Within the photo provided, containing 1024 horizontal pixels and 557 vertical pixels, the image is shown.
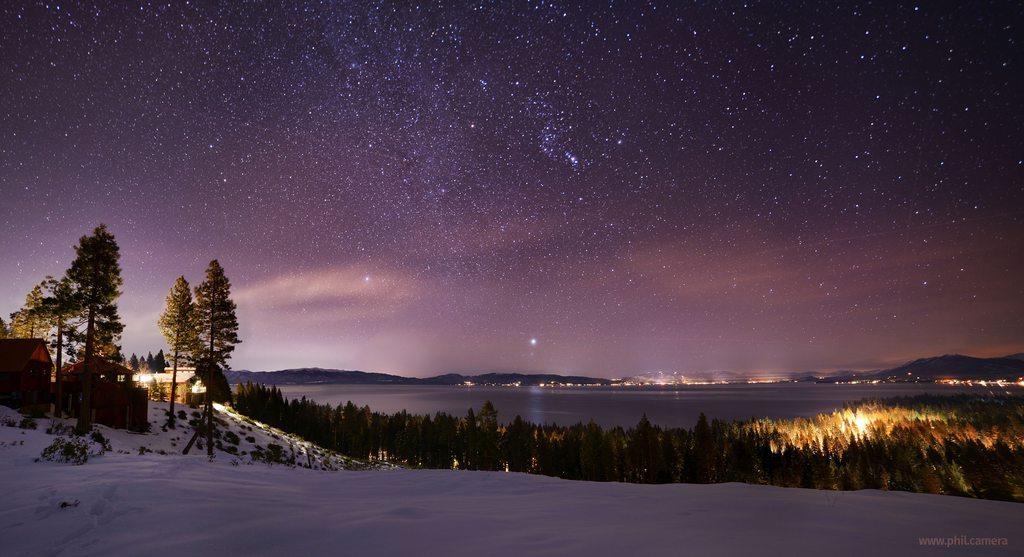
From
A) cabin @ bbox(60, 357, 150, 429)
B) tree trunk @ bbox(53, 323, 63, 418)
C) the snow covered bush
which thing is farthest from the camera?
cabin @ bbox(60, 357, 150, 429)

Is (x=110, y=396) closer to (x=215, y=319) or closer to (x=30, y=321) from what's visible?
(x=215, y=319)

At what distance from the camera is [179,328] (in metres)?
39.5

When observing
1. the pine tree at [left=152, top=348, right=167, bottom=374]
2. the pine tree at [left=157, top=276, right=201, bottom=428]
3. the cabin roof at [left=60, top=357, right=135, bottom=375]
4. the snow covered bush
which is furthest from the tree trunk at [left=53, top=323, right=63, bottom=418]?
the pine tree at [left=152, top=348, right=167, bottom=374]

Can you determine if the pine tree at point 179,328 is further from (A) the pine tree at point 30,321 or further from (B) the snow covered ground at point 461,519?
(B) the snow covered ground at point 461,519

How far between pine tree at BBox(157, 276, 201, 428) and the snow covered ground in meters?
33.3

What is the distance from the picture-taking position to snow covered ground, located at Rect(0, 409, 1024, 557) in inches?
199

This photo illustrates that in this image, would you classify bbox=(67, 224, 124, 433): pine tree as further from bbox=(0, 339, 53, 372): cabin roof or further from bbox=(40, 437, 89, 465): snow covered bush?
bbox=(40, 437, 89, 465): snow covered bush

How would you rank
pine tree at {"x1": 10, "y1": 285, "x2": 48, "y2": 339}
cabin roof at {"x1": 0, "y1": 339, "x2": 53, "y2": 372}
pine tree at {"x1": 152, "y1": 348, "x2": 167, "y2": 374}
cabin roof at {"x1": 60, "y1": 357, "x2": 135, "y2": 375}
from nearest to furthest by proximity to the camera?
cabin roof at {"x1": 0, "y1": 339, "x2": 53, "y2": 372} → cabin roof at {"x1": 60, "y1": 357, "x2": 135, "y2": 375} → pine tree at {"x1": 10, "y1": 285, "x2": 48, "y2": 339} → pine tree at {"x1": 152, "y1": 348, "x2": 167, "y2": 374}

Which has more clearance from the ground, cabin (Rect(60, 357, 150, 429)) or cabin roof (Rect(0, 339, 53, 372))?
cabin roof (Rect(0, 339, 53, 372))

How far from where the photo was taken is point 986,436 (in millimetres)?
106000

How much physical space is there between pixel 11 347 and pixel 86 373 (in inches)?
478

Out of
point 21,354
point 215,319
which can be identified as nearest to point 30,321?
point 21,354

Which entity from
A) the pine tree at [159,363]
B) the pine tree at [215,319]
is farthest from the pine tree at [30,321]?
the pine tree at [159,363]

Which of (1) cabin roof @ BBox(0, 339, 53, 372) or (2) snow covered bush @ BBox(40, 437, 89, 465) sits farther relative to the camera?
(1) cabin roof @ BBox(0, 339, 53, 372)
